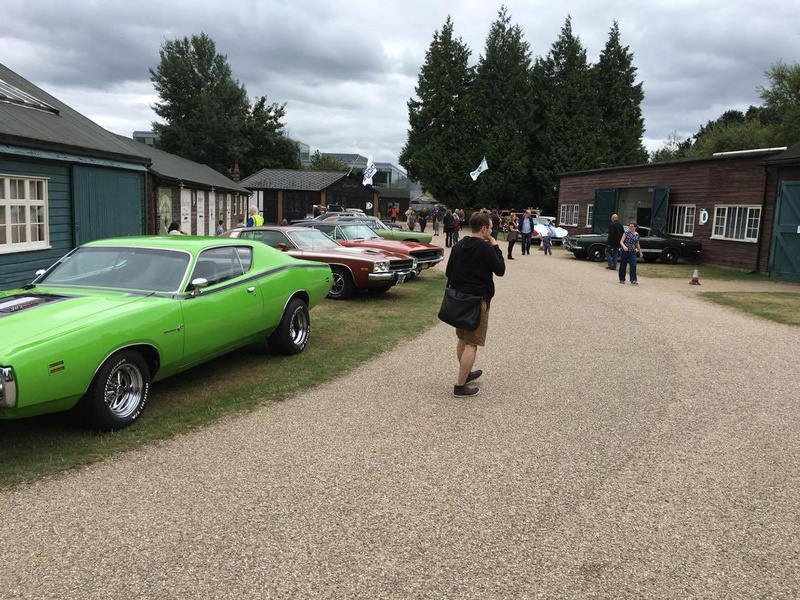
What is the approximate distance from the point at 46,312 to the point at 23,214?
840 centimetres

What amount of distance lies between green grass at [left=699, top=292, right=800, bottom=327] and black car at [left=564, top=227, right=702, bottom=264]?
7.91 metres

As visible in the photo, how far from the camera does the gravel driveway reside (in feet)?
10.2

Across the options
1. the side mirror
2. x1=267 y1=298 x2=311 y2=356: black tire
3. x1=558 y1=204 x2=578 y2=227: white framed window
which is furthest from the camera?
x1=558 y1=204 x2=578 y2=227: white framed window

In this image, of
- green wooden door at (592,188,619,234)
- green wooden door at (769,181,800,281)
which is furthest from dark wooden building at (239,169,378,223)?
green wooden door at (769,181,800,281)

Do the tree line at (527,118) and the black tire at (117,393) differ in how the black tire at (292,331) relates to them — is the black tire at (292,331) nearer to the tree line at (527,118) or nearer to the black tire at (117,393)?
the black tire at (117,393)

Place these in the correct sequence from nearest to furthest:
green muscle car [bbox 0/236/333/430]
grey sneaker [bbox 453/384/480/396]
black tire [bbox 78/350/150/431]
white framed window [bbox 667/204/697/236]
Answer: green muscle car [bbox 0/236/333/430] → black tire [bbox 78/350/150/431] → grey sneaker [bbox 453/384/480/396] → white framed window [bbox 667/204/697/236]

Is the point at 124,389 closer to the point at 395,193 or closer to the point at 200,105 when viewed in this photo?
the point at 200,105

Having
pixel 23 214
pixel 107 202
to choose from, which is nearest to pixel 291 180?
pixel 107 202

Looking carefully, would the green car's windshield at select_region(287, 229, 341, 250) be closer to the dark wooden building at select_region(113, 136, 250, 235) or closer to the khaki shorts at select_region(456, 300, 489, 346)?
the khaki shorts at select_region(456, 300, 489, 346)

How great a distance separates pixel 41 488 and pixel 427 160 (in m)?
51.1

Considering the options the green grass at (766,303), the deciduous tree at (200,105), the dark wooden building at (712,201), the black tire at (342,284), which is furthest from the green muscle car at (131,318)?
the deciduous tree at (200,105)

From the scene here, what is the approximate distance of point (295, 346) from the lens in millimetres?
7910

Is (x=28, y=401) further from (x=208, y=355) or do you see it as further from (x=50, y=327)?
(x=208, y=355)

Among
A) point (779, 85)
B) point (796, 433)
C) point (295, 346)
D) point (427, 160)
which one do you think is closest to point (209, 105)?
point (427, 160)
